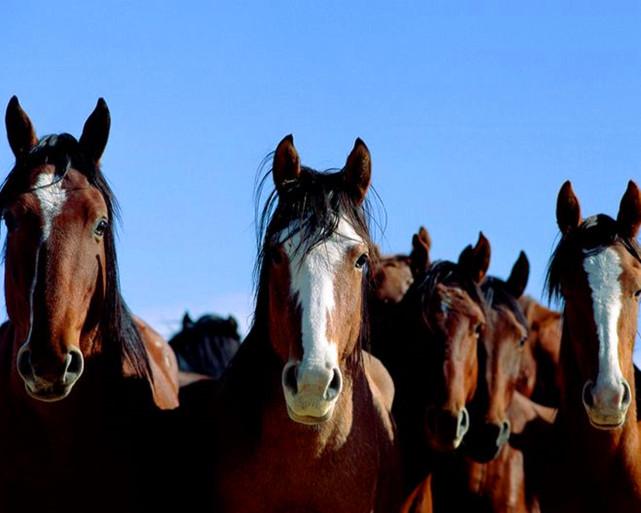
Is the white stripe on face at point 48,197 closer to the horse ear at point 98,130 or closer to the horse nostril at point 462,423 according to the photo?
the horse ear at point 98,130

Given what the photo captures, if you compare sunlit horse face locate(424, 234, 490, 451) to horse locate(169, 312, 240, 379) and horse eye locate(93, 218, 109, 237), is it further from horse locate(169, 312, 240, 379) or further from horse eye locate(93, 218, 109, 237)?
horse locate(169, 312, 240, 379)

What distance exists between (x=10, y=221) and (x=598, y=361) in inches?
122

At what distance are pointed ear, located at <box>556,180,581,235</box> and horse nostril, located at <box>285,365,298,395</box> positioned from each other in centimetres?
254

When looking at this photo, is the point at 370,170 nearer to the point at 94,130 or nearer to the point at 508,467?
the point at 94,130

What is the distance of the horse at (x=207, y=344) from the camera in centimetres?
1009

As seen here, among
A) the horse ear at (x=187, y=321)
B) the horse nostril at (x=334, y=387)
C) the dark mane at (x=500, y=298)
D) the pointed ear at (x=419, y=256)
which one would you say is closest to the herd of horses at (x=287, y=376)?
A: the horse nostril at (x=334, y=387)

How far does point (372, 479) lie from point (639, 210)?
2.29 m

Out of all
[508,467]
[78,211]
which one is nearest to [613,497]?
[508,467]

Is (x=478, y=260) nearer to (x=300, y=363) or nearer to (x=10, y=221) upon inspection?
(x=300, y=363)

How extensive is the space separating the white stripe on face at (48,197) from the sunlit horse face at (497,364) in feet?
→ 10.3

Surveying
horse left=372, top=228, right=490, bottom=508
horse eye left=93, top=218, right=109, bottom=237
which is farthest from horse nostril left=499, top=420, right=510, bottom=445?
horse eye left=93, top=218, right=109, bottom=237

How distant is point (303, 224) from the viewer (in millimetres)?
5344

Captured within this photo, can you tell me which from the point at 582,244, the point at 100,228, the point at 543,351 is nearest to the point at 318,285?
the point at 100,228

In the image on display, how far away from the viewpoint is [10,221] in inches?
209
